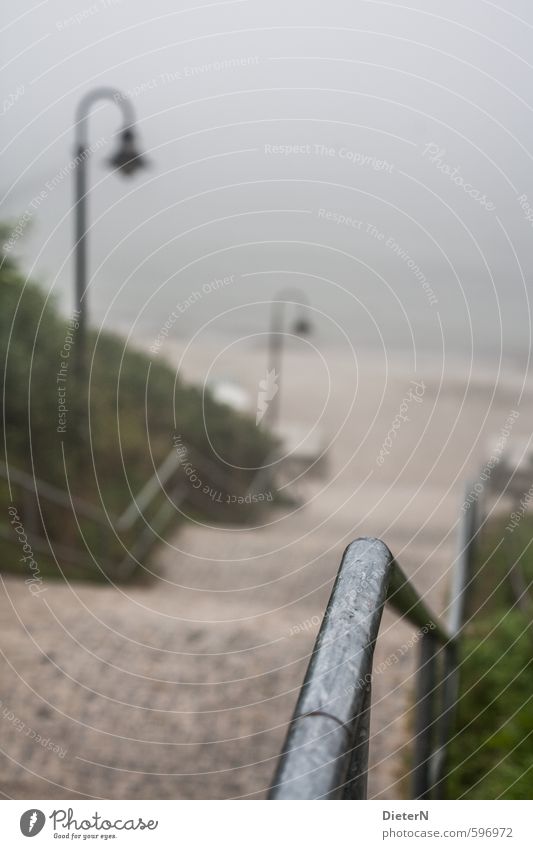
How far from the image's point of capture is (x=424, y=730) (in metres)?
1.31

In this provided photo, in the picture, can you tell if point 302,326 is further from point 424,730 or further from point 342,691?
point 342,691

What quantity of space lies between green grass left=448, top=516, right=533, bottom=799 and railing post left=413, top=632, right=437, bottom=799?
0.10 metres

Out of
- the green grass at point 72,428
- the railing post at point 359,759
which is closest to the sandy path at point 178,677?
the green grass at point 72,428

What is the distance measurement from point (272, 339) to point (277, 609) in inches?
182

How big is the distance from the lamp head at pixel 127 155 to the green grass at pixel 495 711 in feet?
5.44

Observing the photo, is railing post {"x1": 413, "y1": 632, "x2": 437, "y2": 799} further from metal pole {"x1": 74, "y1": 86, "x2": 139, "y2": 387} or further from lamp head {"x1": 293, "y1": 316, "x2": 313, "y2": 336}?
lamp head {"x1": 293, "y1": 316, "x2": 313, "y2": 336}

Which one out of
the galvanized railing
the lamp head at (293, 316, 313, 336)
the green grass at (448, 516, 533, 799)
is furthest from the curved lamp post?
the lamp head at (293, 316, 313, 336)

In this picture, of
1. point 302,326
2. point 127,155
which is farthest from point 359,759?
point 302,326

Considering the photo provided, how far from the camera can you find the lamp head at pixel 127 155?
268cm

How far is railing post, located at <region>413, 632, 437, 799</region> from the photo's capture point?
1.23 m

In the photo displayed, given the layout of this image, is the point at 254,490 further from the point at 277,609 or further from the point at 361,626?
the point at 361,626

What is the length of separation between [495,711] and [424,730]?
393 mm

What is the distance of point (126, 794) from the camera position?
4.83 ft
